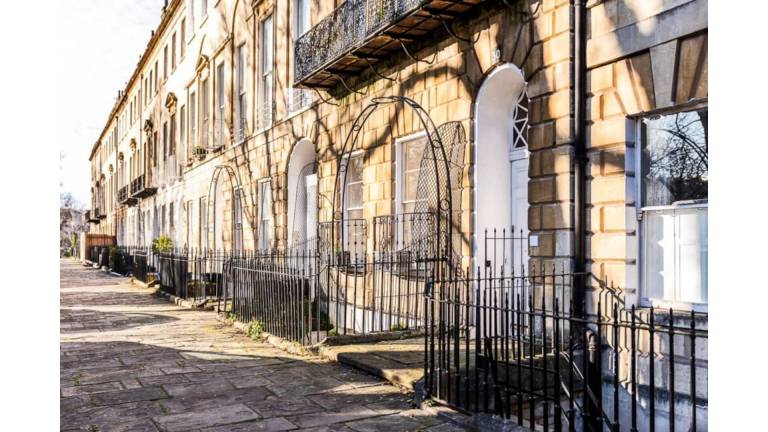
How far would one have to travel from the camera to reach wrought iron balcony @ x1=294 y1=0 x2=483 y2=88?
28.2 ft

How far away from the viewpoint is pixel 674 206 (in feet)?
19.6

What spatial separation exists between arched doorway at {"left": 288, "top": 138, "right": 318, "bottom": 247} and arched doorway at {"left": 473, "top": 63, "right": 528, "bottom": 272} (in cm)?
674

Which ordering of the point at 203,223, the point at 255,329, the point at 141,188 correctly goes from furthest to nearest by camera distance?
the point at 141,188 → the point at 203,223 → the point at 255,329

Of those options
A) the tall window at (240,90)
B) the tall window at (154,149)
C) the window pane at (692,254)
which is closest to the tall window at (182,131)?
the tall window at (154,149)

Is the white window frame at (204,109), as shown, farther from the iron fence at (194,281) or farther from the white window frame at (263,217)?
the iron fence at (194,281)

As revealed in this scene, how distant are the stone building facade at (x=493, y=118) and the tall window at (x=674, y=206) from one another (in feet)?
0.06

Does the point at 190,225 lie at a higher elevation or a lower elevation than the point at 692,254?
higher

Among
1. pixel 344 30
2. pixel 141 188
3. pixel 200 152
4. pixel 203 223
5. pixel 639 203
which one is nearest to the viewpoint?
pixel 639 203

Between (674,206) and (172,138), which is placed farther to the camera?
(172,138)

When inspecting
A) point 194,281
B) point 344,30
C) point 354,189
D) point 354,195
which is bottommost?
point 194,281

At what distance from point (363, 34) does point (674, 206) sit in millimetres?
5646

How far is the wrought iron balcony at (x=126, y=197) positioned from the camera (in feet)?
125

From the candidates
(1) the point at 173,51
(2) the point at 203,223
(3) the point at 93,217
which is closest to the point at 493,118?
(2) the point at 203,223

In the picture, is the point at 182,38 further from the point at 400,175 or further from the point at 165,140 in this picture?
the point at 400,175
